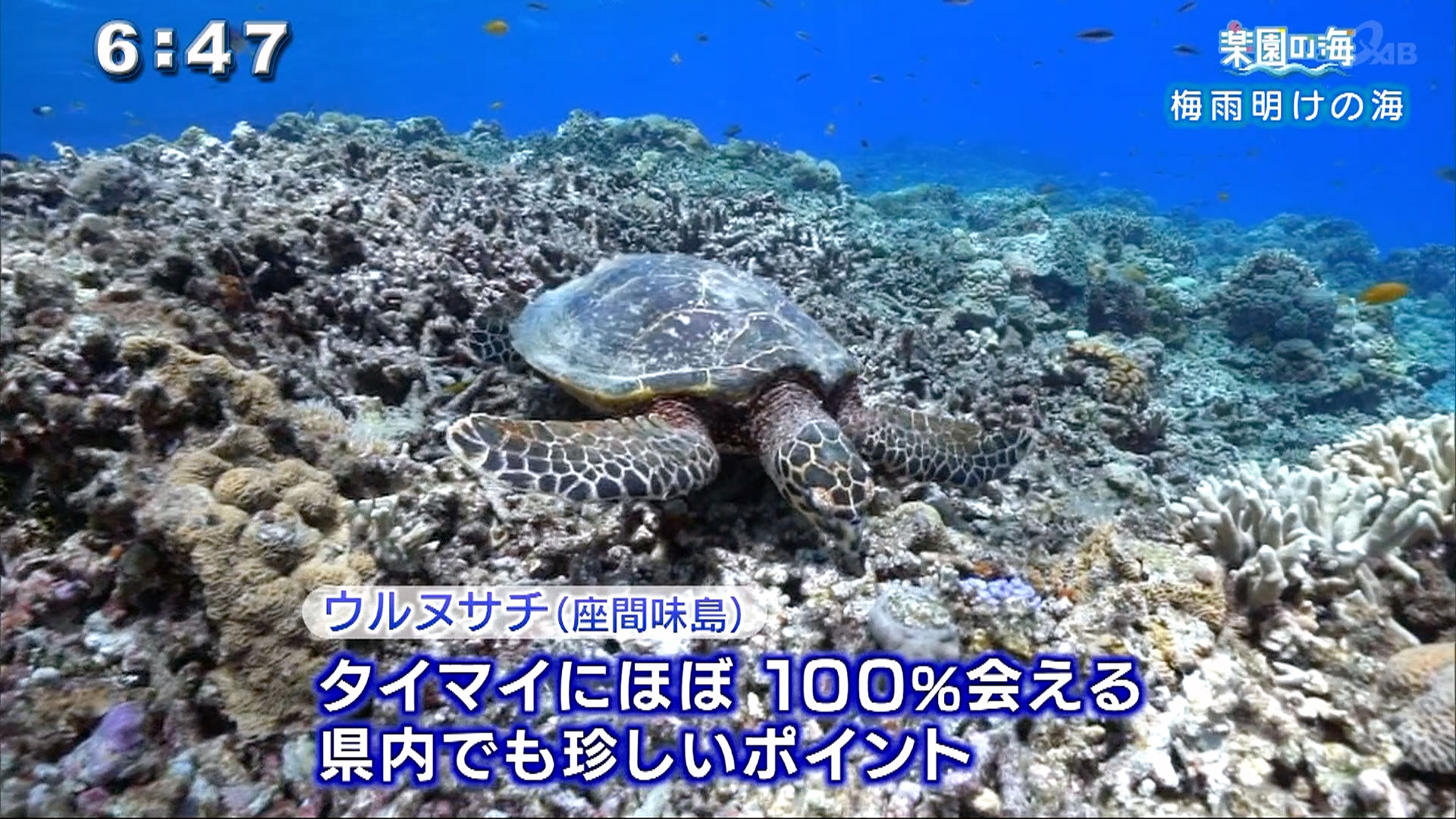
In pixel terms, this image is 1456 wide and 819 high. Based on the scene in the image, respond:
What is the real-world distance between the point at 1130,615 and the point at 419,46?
4348 inches

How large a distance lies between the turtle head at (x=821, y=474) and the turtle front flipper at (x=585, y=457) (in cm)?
42

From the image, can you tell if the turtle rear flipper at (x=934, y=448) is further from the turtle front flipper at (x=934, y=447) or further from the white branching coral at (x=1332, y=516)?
the white branching coral at (x=1332, y=516)

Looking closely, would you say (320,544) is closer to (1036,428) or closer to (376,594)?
(376,594)

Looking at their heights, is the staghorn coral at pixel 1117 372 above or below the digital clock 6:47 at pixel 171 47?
below

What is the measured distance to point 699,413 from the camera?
4656mm

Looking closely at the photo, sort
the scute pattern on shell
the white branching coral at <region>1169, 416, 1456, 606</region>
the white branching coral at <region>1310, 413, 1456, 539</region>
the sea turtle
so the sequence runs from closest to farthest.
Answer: the white branching coral at <region>1169, 416, 1456, 606</region>, the white branching coral at <region>1310, 413, 1456, 539</region>, the sea turtle, the scute pattern on shell

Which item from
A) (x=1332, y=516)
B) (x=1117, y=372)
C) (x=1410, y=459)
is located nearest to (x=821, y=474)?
(x=1332, y=516)

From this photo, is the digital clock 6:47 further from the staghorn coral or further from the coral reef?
the staghorn coral

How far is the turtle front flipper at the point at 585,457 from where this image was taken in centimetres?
364

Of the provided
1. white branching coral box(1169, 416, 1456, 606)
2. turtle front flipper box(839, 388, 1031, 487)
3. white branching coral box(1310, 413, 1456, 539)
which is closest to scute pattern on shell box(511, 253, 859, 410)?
turtle front flipper box(839, 388, 1031, 487)

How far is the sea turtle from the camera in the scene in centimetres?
382

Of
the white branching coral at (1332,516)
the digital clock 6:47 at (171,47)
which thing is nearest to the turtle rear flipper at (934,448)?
the white branching coral at (1332,516)

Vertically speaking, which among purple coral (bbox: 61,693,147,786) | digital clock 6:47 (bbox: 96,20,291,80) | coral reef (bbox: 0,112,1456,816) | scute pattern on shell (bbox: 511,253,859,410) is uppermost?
digital clock 6:47 (bbox: 96,20,291,80)

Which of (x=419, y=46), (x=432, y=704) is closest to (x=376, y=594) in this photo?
(x=432, y=704)
